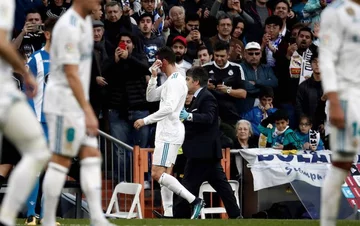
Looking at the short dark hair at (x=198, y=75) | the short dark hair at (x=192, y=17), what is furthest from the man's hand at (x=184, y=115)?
the short dark hair at (x=192, y=17)

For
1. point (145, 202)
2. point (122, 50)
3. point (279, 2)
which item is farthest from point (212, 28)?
point (145, 202)

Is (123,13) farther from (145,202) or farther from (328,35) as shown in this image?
(328,35)

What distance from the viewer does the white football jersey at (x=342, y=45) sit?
407 inches

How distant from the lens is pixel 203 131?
17.5 meters

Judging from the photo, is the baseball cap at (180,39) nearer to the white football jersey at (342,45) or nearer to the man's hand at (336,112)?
the white football jersey at (342,45)

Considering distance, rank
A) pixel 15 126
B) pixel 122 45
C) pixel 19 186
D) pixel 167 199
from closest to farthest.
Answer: pixel 15 126
pixel 19 186
pixel 167 199
pixel 122 45

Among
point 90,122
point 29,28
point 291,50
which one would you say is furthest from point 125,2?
point 90,122

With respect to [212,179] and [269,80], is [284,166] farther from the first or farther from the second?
[269,80]

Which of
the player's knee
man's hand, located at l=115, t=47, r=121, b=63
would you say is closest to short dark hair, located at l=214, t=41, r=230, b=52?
man's hand, located at l=115, t=47, r=121, b=63

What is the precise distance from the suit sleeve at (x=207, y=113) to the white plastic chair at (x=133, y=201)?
1427 millimetres

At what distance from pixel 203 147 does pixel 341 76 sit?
274 inches

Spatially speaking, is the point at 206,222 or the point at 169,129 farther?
the point at 169,129

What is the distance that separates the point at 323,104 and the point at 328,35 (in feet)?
33.1

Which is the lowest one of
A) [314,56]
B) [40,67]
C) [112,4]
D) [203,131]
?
[203,131]
